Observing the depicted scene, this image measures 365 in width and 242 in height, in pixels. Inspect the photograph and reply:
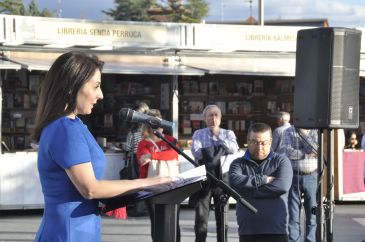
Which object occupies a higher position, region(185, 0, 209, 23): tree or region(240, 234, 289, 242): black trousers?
region(185, 0, 209, 23): tree

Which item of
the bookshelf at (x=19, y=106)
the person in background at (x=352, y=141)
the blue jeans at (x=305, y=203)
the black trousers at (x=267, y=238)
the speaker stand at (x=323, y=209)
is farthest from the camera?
the person in background at (x=352, y=141)

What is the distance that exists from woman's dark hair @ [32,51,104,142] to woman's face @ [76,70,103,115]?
16 mm

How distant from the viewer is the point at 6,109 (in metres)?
12.0

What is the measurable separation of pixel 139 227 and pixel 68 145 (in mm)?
7163

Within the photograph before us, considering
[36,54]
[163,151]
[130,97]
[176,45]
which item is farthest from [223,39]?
[163,151]

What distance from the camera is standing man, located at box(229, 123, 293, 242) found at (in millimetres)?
Result: 5363

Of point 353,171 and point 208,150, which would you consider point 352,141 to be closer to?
point 353,171

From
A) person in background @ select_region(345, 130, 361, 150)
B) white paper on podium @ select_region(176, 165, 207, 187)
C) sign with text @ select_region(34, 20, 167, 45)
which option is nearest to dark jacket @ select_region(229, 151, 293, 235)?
white paper on podium @ select_region(176, 165, 207, 187)

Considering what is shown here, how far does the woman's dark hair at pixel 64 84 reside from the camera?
115 inches

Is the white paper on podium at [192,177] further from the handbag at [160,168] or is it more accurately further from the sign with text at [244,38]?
the sign with text at [244,38]

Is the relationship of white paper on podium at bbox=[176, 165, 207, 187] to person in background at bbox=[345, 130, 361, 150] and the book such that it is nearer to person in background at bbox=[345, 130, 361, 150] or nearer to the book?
the book

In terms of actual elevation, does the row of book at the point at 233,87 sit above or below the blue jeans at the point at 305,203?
above

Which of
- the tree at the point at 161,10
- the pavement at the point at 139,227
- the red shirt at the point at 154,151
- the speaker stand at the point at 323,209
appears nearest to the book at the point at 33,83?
the pavement at the point at 139,227

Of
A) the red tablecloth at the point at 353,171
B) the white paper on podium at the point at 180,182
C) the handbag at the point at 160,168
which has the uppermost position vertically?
the white paper on podium at the point at 180,182
